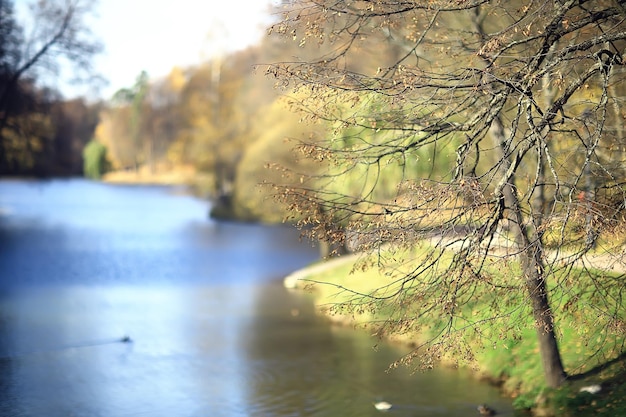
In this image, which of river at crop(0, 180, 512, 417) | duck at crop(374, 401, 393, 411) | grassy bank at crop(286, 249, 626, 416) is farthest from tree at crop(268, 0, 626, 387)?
river at crop(0, 180, 512, 417)

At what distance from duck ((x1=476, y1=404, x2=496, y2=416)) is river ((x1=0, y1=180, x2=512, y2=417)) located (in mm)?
93

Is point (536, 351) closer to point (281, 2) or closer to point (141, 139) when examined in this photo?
point (281, 2)

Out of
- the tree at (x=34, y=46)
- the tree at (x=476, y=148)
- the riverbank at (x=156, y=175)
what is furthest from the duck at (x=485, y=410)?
the riverbank at (x=156, y=175)

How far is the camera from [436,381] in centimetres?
1293

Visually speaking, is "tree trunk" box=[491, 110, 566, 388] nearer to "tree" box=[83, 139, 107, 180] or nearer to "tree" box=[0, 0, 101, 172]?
"tree" box=[0, 0, 101, 172]

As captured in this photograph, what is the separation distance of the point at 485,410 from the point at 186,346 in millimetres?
6467

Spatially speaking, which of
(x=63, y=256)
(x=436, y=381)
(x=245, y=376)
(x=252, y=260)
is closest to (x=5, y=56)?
(x=63, y=256)

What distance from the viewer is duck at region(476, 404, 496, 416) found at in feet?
36.5

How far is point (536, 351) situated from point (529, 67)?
543 centimetres

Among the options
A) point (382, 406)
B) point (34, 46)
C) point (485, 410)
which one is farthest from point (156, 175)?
point (485, 410)

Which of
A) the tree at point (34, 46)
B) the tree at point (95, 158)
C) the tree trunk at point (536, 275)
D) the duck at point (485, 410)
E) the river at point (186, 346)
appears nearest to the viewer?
the tree trunk at point (536, 275)

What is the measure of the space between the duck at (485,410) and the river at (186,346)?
9 centimetres

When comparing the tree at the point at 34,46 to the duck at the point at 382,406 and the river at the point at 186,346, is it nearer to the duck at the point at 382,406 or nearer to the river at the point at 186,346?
the river at the point at 186,346

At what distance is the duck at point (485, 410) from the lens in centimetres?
1113
